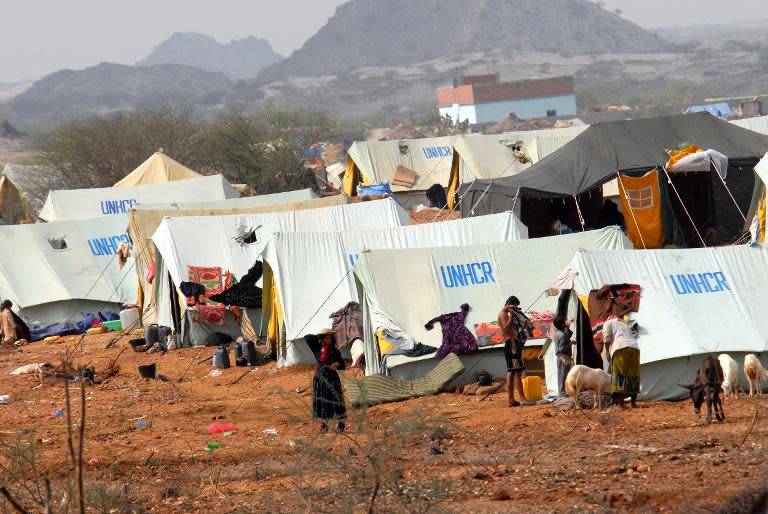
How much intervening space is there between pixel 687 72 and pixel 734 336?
140822 millimetres

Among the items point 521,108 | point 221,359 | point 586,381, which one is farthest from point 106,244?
point 521,108

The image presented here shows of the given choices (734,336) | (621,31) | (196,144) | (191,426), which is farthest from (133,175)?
(621,31)

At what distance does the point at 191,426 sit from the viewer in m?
12.6

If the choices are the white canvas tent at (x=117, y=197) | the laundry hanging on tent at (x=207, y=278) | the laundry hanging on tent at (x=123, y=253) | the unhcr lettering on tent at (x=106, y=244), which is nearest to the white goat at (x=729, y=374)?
the laundry hanging on tent at (x=207, y=278)

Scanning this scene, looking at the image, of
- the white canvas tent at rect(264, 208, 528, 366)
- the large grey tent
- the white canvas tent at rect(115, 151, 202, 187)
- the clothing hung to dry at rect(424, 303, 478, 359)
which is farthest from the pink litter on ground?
the white canvas tent at rect(115, 151, 202, 187)

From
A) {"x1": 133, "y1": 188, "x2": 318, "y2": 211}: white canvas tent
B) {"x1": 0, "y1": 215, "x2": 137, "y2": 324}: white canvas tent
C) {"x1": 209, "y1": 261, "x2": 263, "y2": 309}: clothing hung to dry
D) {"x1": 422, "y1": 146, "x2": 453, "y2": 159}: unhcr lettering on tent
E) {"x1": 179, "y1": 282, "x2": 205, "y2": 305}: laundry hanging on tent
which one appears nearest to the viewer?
{"x1": 209, "y1": 261, "x2": 263, "y2": 309}: clothing hung to dry

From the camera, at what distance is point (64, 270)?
22.1m

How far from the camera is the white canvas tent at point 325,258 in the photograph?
635 inches

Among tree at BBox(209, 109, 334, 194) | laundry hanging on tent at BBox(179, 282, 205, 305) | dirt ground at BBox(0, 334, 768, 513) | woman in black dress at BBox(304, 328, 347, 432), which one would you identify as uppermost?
tree at BBox(209, 109, 334, 194)

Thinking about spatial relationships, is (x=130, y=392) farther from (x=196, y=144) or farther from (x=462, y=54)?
(x=462, y=54)

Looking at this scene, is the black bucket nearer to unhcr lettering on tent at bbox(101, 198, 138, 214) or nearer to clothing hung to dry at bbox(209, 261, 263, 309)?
clothing hung to dry at bbox(209, 261, 263, 309)

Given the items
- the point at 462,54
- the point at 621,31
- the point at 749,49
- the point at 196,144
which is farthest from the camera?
the point at 621,31

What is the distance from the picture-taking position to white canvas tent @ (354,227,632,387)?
1400cm

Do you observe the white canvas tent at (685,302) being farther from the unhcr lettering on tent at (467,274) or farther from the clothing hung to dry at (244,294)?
the clothing hung to dry at (244,294)
